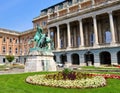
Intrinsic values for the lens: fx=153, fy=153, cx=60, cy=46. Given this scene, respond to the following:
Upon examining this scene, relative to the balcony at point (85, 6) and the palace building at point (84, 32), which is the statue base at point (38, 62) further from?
the balcony at point (85, 6)

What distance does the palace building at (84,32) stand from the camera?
41.7m

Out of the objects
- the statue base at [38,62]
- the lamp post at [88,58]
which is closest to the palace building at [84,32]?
the lamp post at [88,58]

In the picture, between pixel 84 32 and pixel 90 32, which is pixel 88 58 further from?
pixel 84 32

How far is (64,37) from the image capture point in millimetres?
58531

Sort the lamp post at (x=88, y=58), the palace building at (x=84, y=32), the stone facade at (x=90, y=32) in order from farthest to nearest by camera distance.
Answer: the lamp post at (x=88, y=58), the palace building at (x=84, y=32), the stone facade at (x=90, y=32)

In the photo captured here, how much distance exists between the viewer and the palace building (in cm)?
4167

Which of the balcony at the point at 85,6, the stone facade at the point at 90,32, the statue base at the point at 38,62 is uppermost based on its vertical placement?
the balcony at the point at 85,6

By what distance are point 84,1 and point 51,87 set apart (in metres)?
49.0

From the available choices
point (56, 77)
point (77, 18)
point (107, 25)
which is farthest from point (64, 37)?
point (56, 77)

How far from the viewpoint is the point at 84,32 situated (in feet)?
172

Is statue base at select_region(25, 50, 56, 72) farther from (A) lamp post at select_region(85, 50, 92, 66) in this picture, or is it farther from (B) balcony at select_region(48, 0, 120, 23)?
(B) balcony at select_region(48, 0, 120, 23)

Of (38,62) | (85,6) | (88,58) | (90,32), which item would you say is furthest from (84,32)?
(38,62)

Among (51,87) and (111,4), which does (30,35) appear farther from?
(51,87)

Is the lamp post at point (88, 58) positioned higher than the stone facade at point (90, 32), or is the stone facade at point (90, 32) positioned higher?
the stone facade at point (90, 32)
